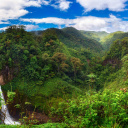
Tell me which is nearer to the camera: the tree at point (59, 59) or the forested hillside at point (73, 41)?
the tree at point (59, 59)

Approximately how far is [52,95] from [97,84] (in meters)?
16.3

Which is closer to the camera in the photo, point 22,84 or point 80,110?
point 80,110

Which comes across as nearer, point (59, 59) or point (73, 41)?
point (59, 59)

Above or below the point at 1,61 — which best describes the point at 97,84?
below

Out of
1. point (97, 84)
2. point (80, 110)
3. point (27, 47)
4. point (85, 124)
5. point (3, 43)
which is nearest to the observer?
point (85, 124)

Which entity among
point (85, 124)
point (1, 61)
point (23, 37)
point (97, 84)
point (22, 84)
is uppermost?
point (23, 37)

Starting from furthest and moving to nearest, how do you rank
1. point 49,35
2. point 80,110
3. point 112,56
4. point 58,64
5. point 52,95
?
point 112,56
point 49,35
point 58,64
point 52,95
point 80,110

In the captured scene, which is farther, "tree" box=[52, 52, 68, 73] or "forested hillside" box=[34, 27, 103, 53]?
"forested hillside" box=[34, 27, 103, 53]

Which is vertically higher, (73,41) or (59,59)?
(73,41)

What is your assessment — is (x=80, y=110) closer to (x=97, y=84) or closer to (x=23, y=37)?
(x=23, y=37)

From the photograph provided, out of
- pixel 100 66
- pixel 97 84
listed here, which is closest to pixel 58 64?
pixel 97 84

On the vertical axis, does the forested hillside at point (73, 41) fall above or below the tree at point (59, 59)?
above

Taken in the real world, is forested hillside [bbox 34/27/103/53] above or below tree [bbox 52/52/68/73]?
above

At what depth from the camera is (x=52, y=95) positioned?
19734mm
